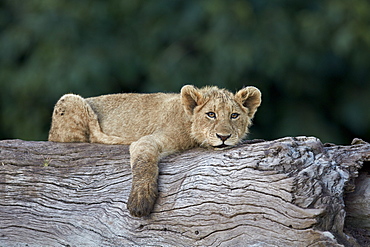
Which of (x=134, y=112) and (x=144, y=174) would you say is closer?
(x=144, y=174)

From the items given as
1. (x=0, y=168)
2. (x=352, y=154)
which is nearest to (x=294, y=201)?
(x=352, y=154)

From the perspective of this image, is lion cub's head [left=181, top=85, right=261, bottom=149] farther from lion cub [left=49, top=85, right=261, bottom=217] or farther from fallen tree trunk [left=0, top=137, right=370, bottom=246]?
fallen tree trunk [left=0, top=137, right=370, bottom=246]

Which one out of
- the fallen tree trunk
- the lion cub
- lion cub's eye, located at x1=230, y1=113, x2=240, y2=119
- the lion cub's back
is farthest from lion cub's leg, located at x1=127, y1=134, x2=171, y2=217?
lion cub's eye, located at x1=230, y1=113, x2=240, y2=119

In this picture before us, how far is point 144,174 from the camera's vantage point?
6867mm

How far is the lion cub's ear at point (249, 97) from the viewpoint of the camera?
25.4 feet

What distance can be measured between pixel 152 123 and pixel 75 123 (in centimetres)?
112

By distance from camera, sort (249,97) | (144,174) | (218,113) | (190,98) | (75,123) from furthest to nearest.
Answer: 1. (75,123)
2. (249,97)
3. (190,98)
4. (218,113)
5. (144,174)

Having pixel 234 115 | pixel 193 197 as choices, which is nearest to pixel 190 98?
pixel 234 115

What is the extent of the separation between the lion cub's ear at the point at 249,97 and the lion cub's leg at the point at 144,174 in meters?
1.13

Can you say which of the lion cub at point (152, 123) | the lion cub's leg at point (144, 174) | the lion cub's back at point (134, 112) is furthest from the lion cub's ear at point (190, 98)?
the lion cub's leg at point (144, 174)

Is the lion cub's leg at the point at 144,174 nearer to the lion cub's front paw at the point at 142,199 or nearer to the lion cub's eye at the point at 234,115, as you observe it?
the lion cub's front paw at the point at 142,199

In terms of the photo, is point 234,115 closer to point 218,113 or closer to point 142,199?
point 218,113

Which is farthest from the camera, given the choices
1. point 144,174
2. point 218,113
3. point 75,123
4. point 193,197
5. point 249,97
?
point 75,123

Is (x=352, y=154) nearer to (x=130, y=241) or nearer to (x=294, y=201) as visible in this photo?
(x=294, y=201)
